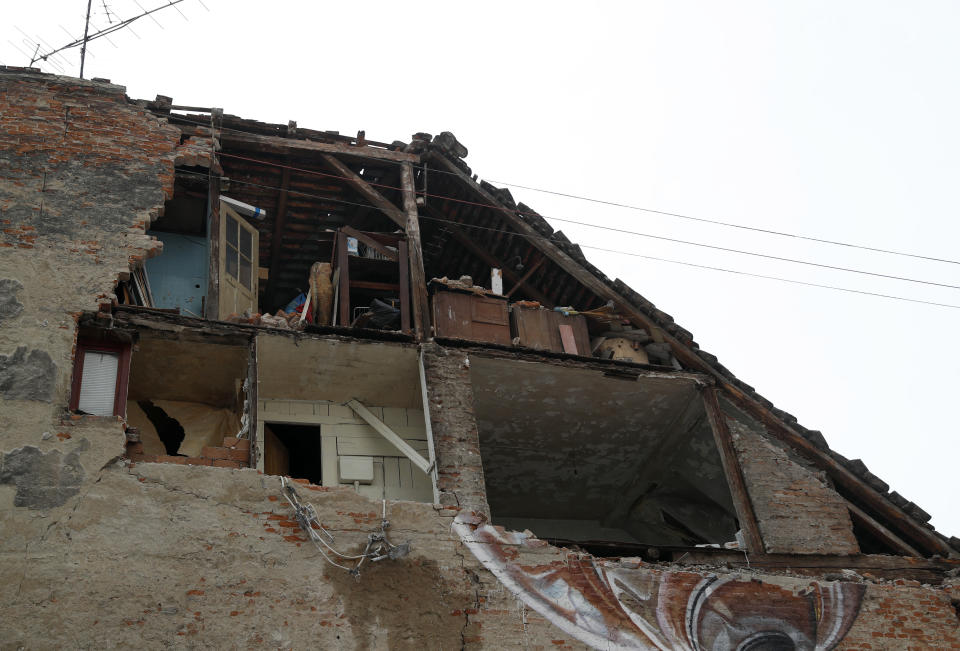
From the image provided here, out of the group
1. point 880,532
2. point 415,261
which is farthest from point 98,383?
point 880,532

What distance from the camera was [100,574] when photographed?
308 inches

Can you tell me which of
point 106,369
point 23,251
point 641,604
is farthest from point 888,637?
point 23,251

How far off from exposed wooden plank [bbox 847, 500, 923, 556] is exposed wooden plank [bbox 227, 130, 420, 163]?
24.8 feet

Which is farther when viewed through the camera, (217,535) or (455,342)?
(455,342)

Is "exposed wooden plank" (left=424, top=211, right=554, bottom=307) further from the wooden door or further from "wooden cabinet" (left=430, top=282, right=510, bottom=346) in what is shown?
the wooden door

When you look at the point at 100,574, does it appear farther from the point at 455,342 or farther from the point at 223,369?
the point at 455,342

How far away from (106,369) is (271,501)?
2.48 meters

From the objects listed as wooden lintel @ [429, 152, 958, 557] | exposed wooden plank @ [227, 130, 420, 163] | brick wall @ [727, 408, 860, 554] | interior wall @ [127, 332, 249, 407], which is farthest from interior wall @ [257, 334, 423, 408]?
brick wall @ [727, 408, 860, 554]

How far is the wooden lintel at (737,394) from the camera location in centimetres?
1119

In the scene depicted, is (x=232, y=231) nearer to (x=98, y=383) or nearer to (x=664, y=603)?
(x=98, y=383)

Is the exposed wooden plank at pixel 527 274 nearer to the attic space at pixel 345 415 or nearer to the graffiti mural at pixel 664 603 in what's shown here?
the attic space at pixel 345 415

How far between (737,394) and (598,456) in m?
2.31

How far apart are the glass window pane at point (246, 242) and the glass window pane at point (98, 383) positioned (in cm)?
331

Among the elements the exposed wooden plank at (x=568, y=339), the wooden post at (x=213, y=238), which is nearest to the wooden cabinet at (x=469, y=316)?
the exposed wooden plank at (x=568, y=339)
